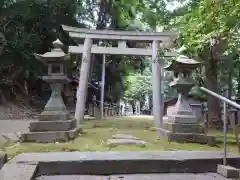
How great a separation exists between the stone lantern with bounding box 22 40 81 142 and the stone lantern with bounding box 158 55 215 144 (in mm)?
2325

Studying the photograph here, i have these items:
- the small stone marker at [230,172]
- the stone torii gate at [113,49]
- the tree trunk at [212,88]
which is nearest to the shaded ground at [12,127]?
the stone torii gate at [113,49]

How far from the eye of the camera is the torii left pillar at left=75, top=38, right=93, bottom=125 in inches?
398

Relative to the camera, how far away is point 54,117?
705cm

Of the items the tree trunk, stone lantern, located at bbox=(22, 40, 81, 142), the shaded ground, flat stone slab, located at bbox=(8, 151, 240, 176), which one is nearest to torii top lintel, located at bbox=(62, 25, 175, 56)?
the tree trunk

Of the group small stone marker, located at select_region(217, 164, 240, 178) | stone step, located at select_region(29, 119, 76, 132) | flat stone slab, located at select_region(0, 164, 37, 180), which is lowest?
small stone marker, located at select_region(217, 164, 240, 178)

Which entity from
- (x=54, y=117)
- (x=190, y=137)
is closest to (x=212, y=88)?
(x=190, y=137)

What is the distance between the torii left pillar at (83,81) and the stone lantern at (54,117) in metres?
2.46

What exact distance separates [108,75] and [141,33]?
11.7 m

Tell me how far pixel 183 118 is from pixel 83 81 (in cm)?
452

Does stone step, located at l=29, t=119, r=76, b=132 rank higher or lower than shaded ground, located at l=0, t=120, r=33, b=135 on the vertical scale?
higher

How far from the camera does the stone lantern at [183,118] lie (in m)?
6.74

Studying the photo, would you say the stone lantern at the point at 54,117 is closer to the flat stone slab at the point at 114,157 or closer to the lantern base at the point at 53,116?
the lantern base at the point at 53,116

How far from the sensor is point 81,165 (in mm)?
3654

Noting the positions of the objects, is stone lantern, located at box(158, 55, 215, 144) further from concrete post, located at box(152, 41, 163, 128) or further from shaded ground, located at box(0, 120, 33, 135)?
shaded ground, located at box(0, 120, 33, 135)
